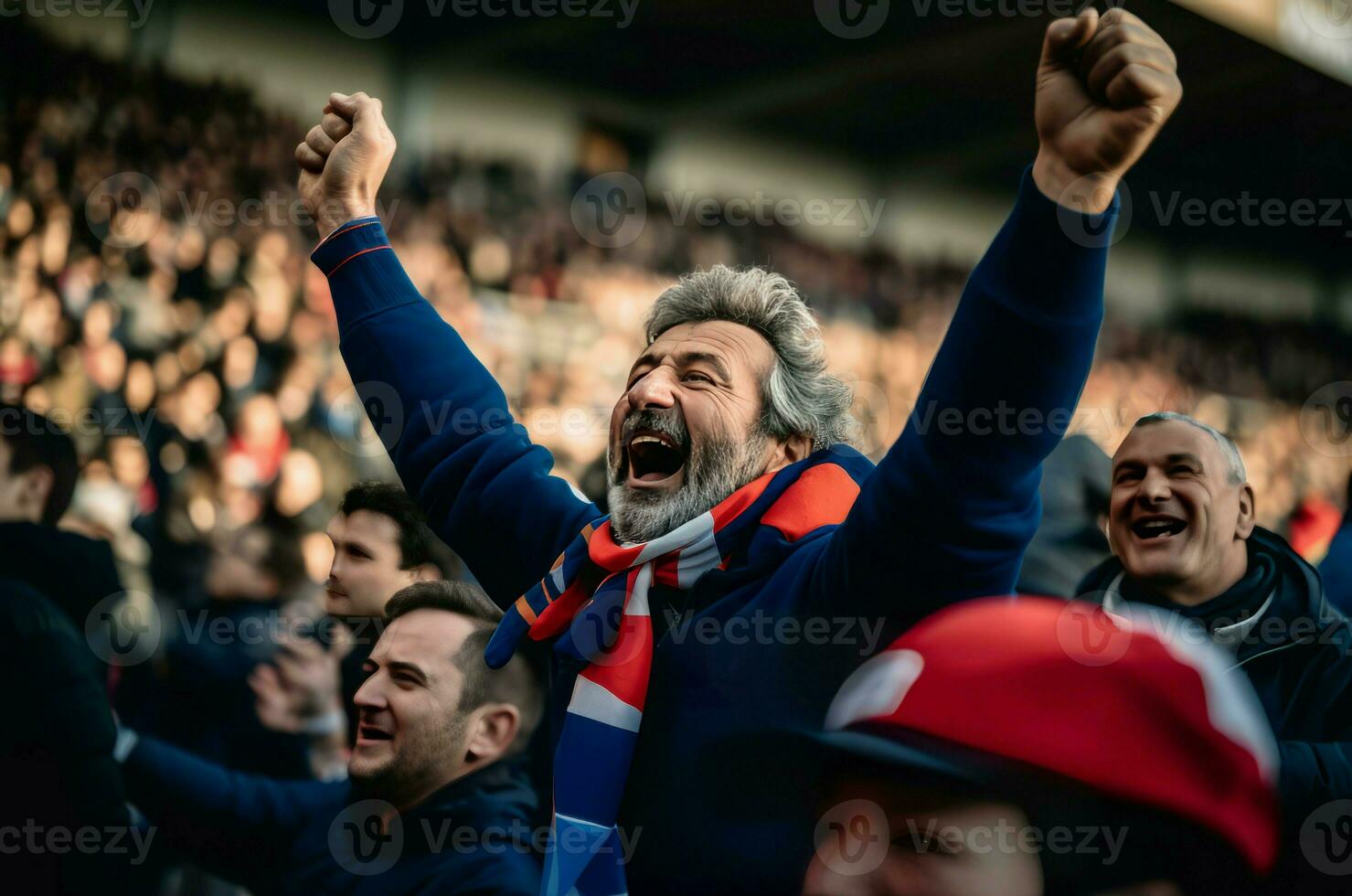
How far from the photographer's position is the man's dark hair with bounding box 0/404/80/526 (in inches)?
118

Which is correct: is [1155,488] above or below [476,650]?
above

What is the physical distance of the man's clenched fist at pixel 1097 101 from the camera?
3.76 feet

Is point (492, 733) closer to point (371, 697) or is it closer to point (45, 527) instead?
point (371, 697)

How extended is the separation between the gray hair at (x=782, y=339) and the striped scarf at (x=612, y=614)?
131 millimetres

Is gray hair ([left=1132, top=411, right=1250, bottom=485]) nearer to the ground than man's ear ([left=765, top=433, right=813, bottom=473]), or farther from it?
farther from it

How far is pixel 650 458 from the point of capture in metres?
2.05

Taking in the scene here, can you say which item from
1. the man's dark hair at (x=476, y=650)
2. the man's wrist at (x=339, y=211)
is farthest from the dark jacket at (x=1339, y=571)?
the man's wrist at (x=339, y=211)

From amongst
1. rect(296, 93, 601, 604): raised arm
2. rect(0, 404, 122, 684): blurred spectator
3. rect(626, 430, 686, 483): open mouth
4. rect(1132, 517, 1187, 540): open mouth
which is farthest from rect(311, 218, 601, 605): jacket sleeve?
rect(0, 404, 122, 684): blurred spectator

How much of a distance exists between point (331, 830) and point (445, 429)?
785 mm

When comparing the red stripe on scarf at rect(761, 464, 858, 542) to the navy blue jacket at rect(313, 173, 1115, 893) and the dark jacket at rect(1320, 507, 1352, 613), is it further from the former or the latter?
the dark jacket at rect(1320, 507, 1352, 613)

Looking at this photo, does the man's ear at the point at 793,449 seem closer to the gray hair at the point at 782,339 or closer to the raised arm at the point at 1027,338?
the gray hair at the point at 782,339

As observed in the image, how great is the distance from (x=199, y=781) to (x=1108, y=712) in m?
2.26

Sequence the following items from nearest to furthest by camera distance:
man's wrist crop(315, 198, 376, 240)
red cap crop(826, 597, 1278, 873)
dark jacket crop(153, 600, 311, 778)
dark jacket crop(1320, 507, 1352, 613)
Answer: red cap crop(826, 597, 1278, 873) → man's wrist crop(315, 198, 376, 240) → dark jacket crop(1320, 507, 1352, 613) → dark jacket crop(153, 600, 311, 778)

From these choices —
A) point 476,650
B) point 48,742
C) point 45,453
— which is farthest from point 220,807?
point 45,453
